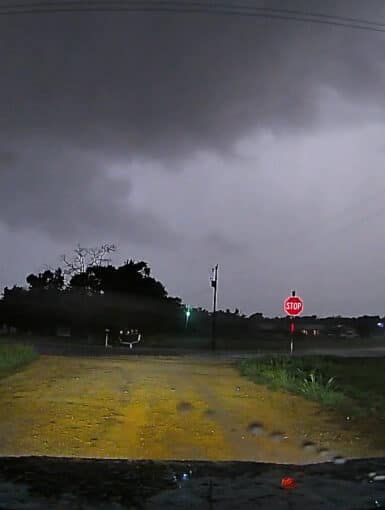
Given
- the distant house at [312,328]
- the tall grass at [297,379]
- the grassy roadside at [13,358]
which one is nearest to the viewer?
the tall grass at [297,379]

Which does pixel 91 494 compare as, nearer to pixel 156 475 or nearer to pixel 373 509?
pixel 156 475

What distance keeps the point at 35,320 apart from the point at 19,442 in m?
67.0

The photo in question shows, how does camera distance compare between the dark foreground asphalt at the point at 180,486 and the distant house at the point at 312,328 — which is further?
the distant house at the point at 312,328

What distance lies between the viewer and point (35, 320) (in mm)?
76500

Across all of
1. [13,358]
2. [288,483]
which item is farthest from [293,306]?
[288,483]

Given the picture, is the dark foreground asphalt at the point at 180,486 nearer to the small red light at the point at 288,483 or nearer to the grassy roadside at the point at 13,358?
the small red light at the point at 288,483

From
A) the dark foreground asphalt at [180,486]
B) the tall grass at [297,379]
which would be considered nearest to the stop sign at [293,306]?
the tall grass at [297,379]

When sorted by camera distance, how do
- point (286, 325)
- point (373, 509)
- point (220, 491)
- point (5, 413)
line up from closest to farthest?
point (373, 509), point (220, 491), point (5, 413), point (286, 325)

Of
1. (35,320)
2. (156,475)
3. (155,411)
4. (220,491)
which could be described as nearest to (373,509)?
(220,491)

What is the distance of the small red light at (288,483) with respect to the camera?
13.8 feet

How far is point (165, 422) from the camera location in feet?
43.3

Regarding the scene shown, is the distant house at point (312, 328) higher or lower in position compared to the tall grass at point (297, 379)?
higher

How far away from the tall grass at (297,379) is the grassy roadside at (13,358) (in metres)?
8.21

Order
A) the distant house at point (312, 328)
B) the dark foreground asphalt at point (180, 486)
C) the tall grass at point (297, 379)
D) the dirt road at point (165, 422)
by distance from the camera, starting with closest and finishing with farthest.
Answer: the dark foreground asphalt at point (180, 486)
the dirt road at point (165, 422)
the tall grass at point (297, 379)
the distant house at point (312, 328)
